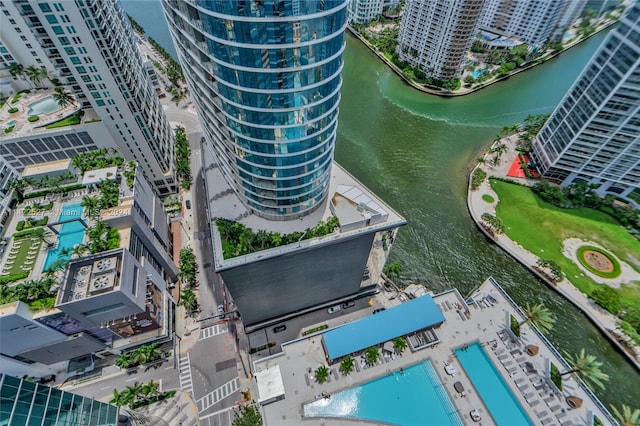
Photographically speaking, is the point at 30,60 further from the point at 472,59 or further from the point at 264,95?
the point at 472,59

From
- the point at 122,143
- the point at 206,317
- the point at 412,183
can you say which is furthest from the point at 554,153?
the point at 122,143

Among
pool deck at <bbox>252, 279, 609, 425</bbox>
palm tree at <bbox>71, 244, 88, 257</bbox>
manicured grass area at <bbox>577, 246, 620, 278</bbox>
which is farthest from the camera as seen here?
manicured grass area at <bbox>577, 246, 620, 278</bbox>

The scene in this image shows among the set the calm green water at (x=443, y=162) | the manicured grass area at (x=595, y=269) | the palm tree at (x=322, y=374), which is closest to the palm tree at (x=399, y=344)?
the palm tree at (x=322, y=374)

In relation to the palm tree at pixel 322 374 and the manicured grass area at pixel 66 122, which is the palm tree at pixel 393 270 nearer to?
the palm tree at pixel 322 374

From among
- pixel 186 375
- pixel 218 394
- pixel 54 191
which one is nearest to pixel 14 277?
pixel 54 191

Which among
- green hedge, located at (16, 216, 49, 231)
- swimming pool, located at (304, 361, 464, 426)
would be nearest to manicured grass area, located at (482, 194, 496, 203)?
swimming pool, located at (304, 361, 464, 426)

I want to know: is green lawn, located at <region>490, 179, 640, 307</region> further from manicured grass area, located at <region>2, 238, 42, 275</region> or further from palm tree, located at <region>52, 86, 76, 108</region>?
palm tree, located at <region>52, 86, 76, 108</region>
